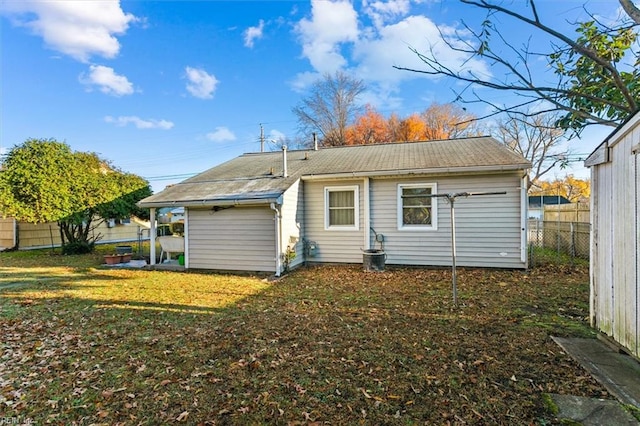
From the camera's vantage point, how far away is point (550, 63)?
3.07 meters

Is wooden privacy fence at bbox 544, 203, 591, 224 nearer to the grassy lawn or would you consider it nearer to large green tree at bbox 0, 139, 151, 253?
the grassy lawn

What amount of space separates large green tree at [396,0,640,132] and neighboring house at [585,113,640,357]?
476mm

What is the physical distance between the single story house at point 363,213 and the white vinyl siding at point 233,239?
0.03 metres

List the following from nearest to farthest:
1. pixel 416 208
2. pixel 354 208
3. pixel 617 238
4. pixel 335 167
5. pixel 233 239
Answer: pixel 617 238 < pixel 233 239 < pixel 416 208 < pixel 354 208 < pixel 335 167

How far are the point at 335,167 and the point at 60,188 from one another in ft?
35.4

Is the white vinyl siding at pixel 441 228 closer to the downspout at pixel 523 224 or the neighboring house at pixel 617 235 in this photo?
the downspout at pixel 523 224

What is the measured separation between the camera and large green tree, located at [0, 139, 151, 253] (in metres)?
11.3

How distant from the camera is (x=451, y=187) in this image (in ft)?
27.8

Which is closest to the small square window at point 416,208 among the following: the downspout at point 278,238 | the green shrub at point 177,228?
the downspout at point 278,238

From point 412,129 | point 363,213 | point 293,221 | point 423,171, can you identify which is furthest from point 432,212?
point 412,129

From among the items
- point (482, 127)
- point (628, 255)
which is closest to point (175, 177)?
point (482, 127)

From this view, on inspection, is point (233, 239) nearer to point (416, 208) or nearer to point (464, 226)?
point (416, 208)

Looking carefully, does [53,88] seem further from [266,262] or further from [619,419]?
[619,419]

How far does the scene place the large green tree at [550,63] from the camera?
2262mm
